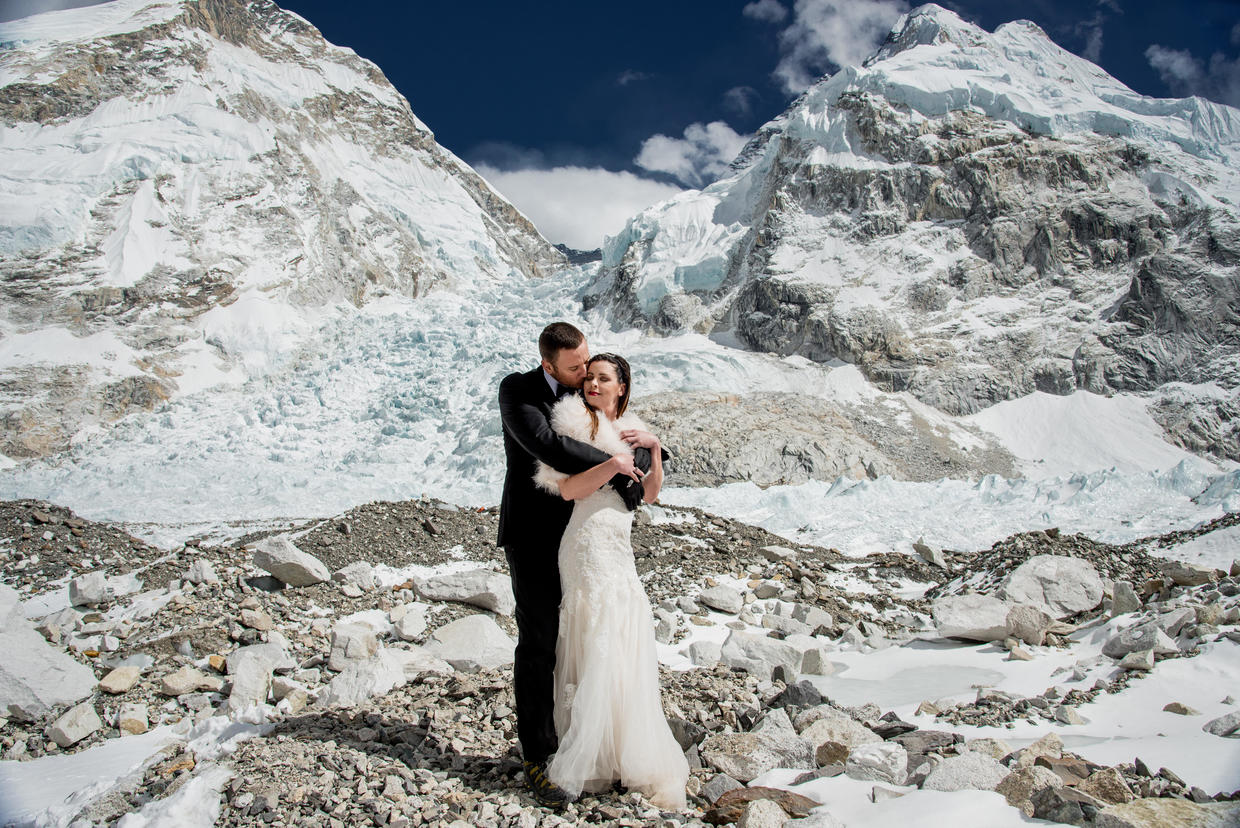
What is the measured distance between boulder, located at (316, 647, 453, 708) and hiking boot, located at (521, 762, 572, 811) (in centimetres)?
164

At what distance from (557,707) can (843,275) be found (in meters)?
35.0

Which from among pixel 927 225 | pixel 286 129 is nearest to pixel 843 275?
pixel 927 225

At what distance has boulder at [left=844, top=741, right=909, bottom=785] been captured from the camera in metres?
2.66

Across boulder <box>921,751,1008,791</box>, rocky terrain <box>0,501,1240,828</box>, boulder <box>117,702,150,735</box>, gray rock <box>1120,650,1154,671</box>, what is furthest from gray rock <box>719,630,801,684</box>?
boulder <box>117,702,150,735</box>

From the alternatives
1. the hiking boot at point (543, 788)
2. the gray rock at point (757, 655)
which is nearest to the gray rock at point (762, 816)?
the hiking boot at point (543, 788)

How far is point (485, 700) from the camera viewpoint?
12.2 feet

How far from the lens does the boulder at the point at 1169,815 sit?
6.21 feet

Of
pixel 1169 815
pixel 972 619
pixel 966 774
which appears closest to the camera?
pixel 1169 815

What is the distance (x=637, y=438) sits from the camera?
106 inches

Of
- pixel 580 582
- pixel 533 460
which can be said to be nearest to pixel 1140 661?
pixel 580 582

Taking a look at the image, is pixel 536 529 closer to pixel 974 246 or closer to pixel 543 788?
pixel 543 788

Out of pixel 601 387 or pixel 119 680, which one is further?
pixel 119 680

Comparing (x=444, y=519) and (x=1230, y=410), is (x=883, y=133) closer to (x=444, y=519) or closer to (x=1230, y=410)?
(x=1230, y=410)

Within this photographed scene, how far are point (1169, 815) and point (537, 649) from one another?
79.7 inches
